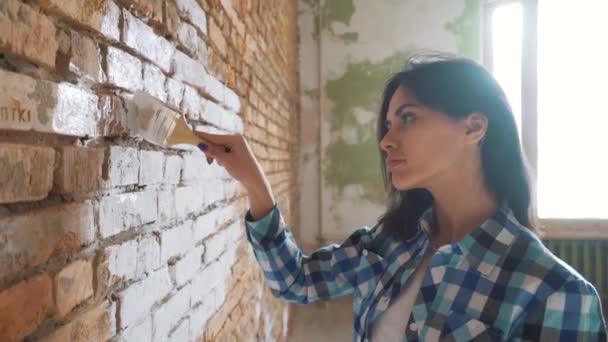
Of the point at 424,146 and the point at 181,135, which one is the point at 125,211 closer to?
the point at 181,135

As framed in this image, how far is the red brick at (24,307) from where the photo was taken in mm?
530

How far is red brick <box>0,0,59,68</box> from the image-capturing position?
53 cm

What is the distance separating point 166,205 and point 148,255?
0.47 ft

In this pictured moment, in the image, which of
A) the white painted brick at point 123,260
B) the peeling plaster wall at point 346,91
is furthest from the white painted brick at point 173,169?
the peeling plaster wall at point 346,91

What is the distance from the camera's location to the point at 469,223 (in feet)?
3.62

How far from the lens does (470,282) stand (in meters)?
0.94

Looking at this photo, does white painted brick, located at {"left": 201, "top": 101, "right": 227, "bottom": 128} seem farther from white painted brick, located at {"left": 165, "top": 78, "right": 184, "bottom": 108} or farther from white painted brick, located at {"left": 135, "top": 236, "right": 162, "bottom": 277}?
white painted brick, located at {"left": 135, "top": 236, "right": 162, "bottom": 277}

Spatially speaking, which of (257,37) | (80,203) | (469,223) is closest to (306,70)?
(257,37)

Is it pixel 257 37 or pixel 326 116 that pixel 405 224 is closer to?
pixel 257 37

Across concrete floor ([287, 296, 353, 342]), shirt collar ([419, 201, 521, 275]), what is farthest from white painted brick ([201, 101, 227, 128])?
concrete floor ([287, 296, 353, 342])

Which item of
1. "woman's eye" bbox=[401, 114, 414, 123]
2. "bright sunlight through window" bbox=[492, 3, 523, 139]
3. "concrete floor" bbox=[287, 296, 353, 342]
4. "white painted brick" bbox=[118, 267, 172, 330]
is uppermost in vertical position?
"bright sunlight through window" bbox=[492, 3, 523, 139]

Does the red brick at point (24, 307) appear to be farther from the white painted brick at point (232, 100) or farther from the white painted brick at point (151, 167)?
the white painted brick at point (232, 100)

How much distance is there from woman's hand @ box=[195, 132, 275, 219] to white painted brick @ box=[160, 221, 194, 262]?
17cm

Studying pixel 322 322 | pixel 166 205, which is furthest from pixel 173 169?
pixel 322 322
